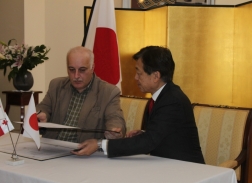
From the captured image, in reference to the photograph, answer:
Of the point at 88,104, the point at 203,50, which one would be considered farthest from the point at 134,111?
the point at 203,50

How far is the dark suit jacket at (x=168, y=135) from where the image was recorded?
198 centimetres

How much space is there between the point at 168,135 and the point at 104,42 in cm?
210

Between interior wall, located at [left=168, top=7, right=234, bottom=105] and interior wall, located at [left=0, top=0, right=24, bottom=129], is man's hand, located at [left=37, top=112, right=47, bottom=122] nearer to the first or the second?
interior wall, located at [left=168, top=7, right=234, bottom=105]

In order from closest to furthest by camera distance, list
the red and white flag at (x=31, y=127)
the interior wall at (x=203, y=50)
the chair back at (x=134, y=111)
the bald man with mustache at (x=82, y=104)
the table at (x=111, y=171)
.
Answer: the table at (x=111, y=171) < the red and white flag at (x=31, y=127) < the bald man with mustache at (x=82, y=104) < the chair back at (x=134, y=111) < the interior wall at (x=203, y=50)

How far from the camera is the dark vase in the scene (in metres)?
4.24

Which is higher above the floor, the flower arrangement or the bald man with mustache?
the flower arrangement

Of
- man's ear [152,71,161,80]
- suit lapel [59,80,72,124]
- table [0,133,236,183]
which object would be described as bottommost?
table [0,133,236,183]

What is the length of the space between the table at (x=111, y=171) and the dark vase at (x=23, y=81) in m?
2.30

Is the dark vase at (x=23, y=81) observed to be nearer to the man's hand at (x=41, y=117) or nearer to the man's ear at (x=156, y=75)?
the man's hand at (x=41, y=117)

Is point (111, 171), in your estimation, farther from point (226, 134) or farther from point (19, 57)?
point (19, 57)

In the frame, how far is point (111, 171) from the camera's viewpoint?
176cm

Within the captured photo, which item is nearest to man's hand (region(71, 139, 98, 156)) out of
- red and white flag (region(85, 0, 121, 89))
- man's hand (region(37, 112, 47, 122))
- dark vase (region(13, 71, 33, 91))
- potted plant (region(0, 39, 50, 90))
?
man's hand (region(37, 112, 47, 122))

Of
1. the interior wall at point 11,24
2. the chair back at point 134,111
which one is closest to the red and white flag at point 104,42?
the chair back at point 134,111

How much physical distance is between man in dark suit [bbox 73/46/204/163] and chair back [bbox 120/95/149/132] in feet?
2.79
